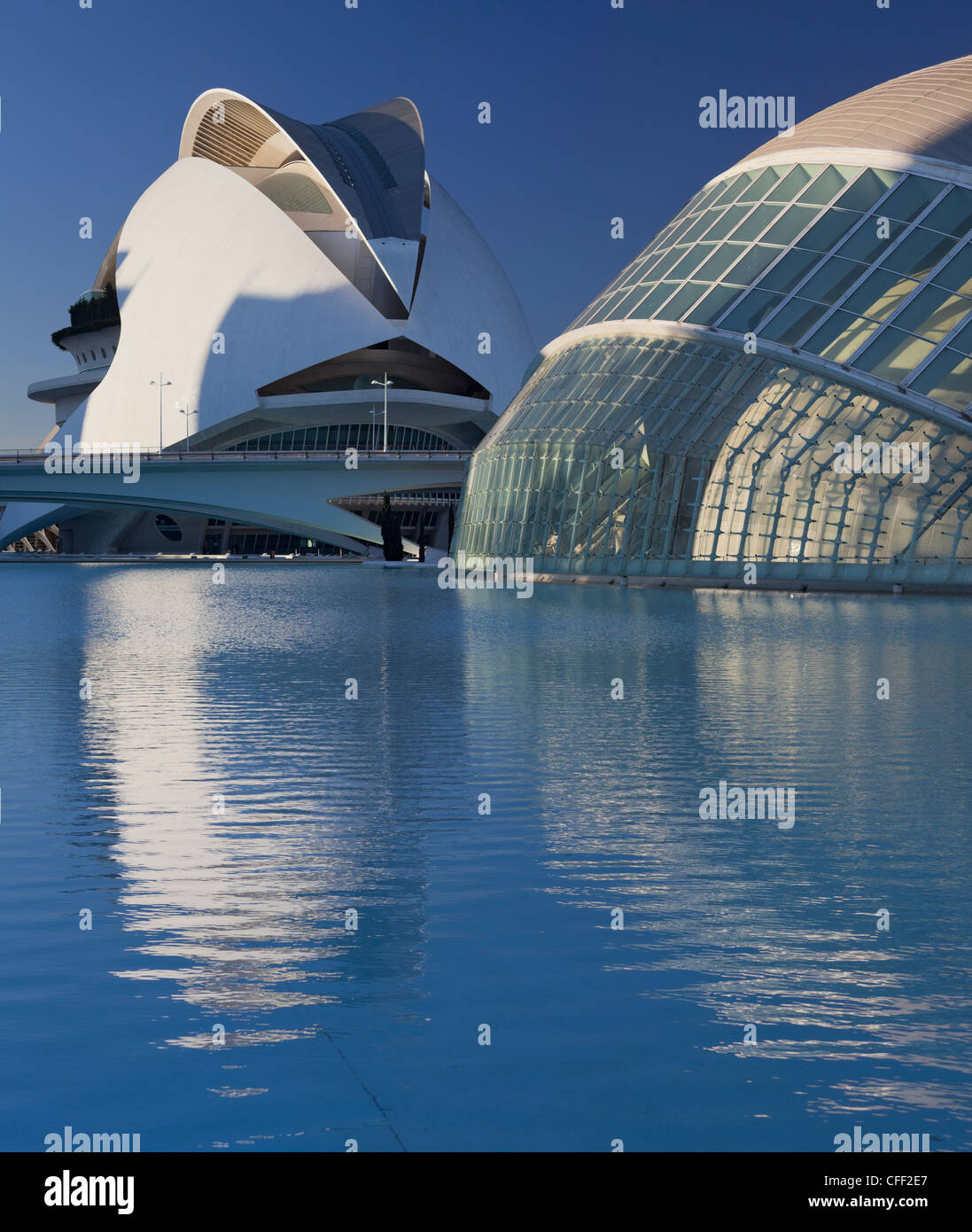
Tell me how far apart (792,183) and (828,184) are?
153 cm

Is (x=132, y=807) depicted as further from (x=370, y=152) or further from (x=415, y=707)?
(x=370, y=152)

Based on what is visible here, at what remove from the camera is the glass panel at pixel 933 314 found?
35875 millimetres

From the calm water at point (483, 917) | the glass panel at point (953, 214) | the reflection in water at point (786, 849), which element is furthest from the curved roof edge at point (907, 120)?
the calm water at point (483, 917)

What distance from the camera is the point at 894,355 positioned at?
35.8 m

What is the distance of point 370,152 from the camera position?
9744 cm

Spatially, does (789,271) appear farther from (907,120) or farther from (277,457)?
(277,457)

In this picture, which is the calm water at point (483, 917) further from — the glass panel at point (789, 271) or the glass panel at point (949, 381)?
the glass panel at point (789, 271)

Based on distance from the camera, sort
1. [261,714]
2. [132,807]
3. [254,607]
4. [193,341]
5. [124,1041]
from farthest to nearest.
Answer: [193,341]
[254,607]
[261,714]
[132,807]
[124,1041]

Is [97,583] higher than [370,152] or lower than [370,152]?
lower

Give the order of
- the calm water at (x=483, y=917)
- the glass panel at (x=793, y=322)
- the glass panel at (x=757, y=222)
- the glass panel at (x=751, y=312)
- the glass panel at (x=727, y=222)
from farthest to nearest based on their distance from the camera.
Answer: the glass panel at (x=727, y=222), the glass panel at (x=757, y=222), the glass panel at (x=751, y=312), the glass panel at (x=793, y=322), the calm water at (x=483, y=917)

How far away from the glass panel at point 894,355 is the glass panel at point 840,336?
1.26ft
